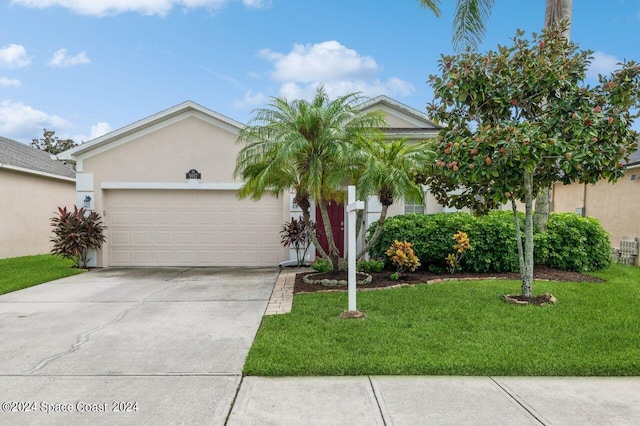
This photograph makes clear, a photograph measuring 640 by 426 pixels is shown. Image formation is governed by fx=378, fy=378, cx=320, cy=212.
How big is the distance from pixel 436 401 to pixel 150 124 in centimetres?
1004

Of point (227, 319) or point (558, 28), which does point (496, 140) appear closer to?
point (558, 28)

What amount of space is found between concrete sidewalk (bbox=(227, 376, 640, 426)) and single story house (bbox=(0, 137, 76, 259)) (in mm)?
13425

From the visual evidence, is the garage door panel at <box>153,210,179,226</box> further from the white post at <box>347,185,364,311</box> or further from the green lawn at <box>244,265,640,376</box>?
the white post at <box>347,185,364,311</box>

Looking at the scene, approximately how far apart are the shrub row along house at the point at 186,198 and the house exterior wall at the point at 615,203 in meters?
0.04

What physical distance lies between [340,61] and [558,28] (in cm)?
965

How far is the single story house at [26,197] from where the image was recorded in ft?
41.2

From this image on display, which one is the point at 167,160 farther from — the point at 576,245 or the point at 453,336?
the point at 576,245

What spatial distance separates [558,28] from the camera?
5.67 metres

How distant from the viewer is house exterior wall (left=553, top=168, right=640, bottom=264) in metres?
10.7

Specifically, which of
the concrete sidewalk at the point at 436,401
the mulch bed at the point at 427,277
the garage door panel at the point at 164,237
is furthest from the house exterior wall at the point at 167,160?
the concrete sidewalk at the point at 436,401

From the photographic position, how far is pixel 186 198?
1079cm

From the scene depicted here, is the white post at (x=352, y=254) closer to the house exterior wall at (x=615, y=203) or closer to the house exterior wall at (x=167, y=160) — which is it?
the house exterior wall at (x=167, y=160)

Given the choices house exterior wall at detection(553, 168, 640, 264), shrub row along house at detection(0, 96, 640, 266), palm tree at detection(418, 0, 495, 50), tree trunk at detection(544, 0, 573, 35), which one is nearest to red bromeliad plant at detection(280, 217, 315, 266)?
shrub row along house at detection(0, 96, 640, 266)

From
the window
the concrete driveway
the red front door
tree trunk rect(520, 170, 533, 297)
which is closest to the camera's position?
the concrete driveway
